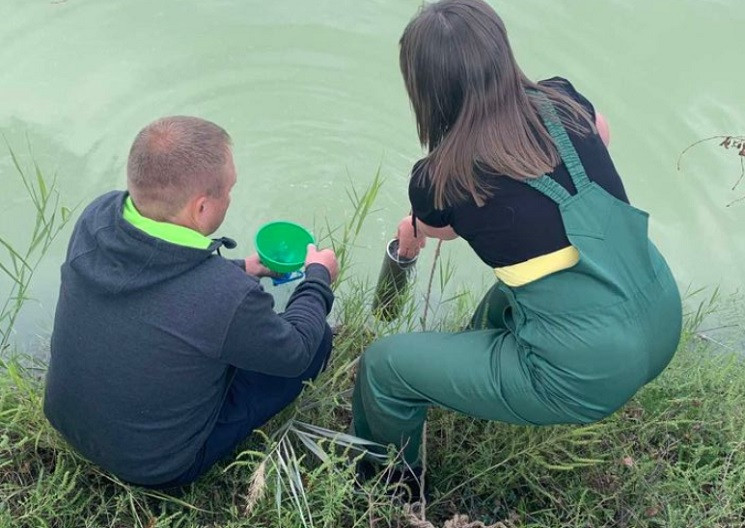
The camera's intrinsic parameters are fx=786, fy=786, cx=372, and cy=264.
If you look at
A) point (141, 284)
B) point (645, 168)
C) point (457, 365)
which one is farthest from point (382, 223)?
point (141, 284)

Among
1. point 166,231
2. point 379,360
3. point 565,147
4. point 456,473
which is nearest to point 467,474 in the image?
point 456,473

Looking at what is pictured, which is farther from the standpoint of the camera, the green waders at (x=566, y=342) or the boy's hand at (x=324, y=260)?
the boy's hand at (x=324, y=260)

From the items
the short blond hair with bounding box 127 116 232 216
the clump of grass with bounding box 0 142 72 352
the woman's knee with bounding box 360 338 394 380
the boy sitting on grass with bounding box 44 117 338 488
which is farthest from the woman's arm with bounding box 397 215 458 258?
the clump of grass with bounding box 0 142 72 352

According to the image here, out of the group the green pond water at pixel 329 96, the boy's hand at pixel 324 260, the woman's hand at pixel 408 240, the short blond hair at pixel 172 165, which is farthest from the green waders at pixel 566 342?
the green pond water at pixel 329 96

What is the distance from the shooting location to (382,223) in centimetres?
299

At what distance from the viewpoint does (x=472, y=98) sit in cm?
155

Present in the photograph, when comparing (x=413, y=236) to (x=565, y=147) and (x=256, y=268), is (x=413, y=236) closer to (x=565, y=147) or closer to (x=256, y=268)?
(x=256, y=268)

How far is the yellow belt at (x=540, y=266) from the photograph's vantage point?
1.58 metres

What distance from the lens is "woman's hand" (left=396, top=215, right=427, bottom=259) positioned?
211cm

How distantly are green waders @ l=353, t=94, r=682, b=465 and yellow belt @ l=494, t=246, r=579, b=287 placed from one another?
16 millimetres

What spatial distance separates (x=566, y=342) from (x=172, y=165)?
868mm

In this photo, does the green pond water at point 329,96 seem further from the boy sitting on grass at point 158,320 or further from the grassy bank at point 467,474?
the boy sitting on grass at point 158,320

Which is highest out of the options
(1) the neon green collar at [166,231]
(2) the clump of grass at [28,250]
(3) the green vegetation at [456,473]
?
(1) the neon green collar at [166,231]

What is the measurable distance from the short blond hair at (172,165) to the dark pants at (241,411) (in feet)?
1.60
